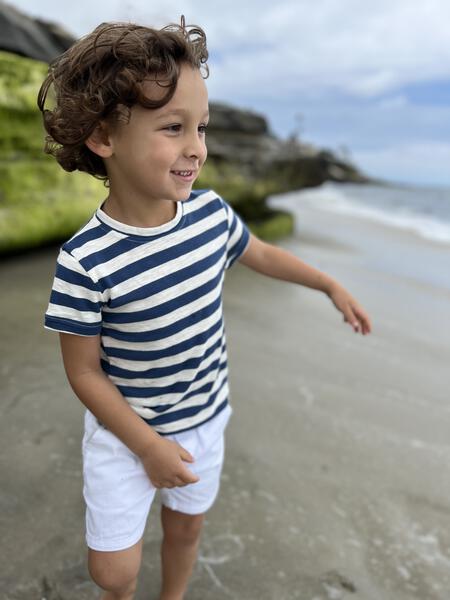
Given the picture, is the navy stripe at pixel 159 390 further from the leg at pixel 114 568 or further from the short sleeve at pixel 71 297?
the leg at pixel 114 568

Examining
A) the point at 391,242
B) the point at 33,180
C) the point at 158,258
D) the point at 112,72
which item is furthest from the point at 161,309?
the point at 391,242

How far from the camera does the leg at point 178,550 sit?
66.2 inches

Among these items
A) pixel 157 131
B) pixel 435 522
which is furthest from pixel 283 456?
pixel 157 131

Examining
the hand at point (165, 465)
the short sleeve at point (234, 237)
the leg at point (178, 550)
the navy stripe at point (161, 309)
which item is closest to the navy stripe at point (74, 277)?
the navy stripe at point (161, 309)

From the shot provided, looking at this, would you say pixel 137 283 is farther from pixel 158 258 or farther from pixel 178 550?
pixel 178 550

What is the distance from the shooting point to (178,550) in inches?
66.5

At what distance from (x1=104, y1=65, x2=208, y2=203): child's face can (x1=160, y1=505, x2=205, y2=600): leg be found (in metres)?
0.95

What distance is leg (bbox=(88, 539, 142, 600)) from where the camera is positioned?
1.42 meters

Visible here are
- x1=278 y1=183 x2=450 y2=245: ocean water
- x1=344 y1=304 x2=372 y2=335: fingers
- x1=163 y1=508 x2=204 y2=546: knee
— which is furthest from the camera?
x1=278 y1=183 x2=450 y2=245: ocean water

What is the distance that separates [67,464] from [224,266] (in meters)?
1.11

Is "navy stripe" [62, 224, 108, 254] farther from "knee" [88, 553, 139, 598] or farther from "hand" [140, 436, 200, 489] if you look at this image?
"knee" [88, 553, 139, 598]

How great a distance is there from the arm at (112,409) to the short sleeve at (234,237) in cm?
55

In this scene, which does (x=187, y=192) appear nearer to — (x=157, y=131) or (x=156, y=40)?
(x=157, y=131)

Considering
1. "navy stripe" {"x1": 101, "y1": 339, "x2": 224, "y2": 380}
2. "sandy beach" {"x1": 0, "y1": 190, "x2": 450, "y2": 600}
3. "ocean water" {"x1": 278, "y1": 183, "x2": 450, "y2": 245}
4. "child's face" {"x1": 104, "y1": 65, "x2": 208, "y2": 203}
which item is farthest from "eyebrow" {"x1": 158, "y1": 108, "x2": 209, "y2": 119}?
"ocean water" {"x1": 278, "y1": 183, "x2": 450, "y2": 245}
